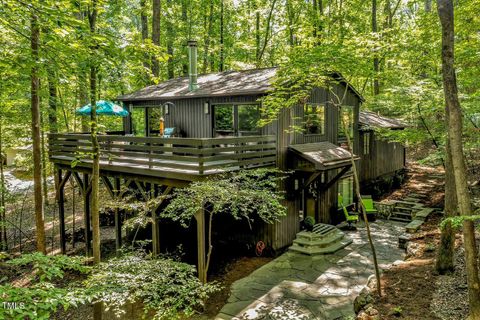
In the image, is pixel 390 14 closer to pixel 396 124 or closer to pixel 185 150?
pixel 396 124

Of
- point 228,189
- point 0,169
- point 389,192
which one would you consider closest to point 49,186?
point 0,169

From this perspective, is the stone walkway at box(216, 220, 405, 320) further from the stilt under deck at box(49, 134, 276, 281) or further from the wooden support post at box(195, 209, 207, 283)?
the stilt under deck at box(49, 134, 276, 281)

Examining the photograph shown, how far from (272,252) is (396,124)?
39.1ft

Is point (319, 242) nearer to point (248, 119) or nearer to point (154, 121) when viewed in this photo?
point (248, 119)

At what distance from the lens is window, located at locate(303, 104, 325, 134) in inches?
437

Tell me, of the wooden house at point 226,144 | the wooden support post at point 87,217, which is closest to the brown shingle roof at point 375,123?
the wooden house at point 226,144

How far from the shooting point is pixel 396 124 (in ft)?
58.3

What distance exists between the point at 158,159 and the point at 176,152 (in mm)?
542

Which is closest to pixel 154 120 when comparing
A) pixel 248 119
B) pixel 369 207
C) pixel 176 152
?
pixel 176 152

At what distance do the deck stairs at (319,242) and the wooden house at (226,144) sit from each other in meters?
0.42

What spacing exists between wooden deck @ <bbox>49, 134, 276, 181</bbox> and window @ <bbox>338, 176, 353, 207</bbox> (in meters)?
5.08

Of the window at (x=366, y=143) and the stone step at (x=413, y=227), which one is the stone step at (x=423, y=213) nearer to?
the stone step at (x=413, y=227)

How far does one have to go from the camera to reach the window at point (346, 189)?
13445 millimetres

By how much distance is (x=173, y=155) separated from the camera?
8.31 m
